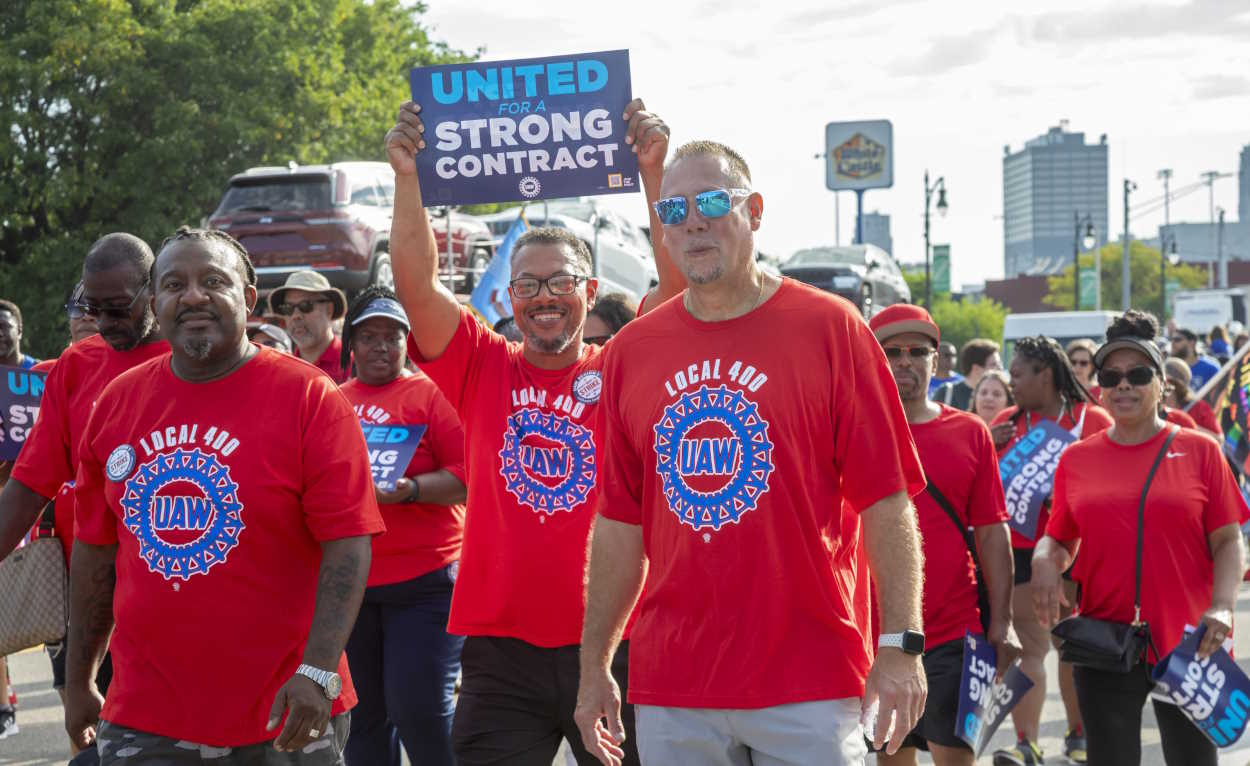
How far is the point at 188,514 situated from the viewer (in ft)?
11.8

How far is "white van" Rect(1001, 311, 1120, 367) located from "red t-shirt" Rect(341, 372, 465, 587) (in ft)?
75.8

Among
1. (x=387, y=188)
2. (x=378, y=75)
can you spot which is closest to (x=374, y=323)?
(x=387, y=188)

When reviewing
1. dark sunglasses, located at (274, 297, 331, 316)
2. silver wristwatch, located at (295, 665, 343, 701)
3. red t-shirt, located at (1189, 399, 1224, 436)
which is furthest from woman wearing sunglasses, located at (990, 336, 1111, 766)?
silver wristwatch, located at (295, 665, 343, 701)

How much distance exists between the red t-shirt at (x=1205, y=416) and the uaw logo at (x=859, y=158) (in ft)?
160

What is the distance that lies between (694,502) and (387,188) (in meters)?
16.7

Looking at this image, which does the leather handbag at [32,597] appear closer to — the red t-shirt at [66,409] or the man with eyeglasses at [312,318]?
the red t-shirt at [66,409]

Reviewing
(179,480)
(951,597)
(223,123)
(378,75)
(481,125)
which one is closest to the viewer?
(179,480)

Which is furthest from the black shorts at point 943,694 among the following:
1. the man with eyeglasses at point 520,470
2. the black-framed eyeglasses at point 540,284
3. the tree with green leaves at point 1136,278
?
the tree with green leaves at point 1136,278

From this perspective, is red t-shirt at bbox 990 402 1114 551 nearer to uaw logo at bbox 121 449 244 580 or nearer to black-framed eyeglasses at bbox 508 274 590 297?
black-framed eyeglasses at bbox 508 274 590 297

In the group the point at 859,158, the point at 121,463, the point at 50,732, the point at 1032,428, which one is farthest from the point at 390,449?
the point at 859,158

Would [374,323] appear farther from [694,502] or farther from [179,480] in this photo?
[694,502]

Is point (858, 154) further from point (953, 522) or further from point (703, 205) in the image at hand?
point (703, 205)

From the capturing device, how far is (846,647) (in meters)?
3.37

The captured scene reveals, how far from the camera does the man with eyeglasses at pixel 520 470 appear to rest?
4523mm
